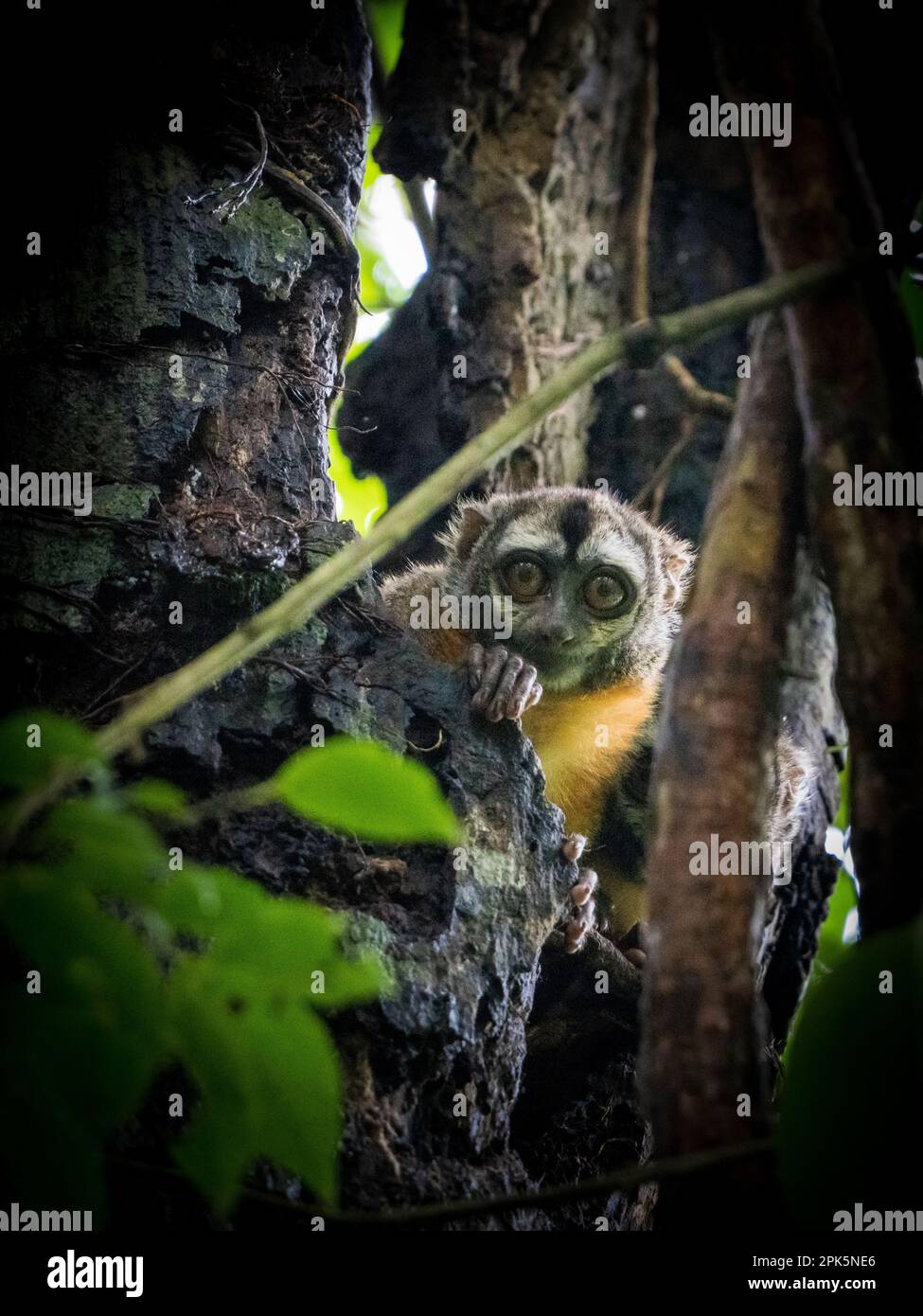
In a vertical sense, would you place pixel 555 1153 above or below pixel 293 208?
below

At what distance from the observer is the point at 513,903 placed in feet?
8.96

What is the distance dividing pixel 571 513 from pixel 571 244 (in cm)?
105

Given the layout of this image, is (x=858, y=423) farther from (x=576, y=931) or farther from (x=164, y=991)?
(x=576, y=931)

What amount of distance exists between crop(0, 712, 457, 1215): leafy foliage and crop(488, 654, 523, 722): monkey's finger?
1.65m

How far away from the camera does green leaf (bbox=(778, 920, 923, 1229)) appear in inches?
49.6

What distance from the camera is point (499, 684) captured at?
3.20 metres

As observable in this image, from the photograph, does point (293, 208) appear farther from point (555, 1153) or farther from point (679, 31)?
point (555, 1153)

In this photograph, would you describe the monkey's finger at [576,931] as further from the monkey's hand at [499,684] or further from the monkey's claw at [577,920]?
the monkey's hand at [499,684]

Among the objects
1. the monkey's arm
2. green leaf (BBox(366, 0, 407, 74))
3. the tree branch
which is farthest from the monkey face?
the tree branch

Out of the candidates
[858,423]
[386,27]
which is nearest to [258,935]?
[858,423]

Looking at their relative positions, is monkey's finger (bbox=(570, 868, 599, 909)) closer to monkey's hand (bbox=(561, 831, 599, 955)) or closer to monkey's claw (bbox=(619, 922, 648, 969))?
monkey's hand (bbox=(561, 831, 599, 955))

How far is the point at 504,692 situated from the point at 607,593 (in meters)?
1.72

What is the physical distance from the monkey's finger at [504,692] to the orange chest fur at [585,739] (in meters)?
1.02
